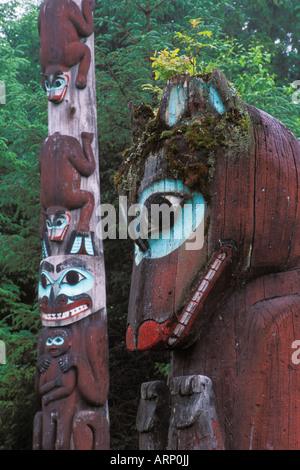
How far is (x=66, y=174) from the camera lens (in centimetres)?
548

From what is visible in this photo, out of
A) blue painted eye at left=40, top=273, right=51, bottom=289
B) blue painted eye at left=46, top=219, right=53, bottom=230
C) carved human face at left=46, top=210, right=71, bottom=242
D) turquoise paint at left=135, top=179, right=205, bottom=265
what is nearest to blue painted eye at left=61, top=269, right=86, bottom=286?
blue painted eye at left=40, top=273, right=51, bottom=289

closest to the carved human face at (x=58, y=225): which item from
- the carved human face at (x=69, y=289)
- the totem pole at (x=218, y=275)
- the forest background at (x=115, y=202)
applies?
the carved human face at (x=69, y=289)

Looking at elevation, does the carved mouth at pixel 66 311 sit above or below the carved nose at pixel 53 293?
below

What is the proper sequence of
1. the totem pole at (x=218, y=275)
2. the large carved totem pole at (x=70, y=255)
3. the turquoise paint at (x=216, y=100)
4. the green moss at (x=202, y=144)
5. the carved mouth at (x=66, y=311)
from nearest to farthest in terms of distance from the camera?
the totem pole at (x=218, y=275) < the green moss at (x=202, y=144) < the turquoise paint at (x=216, y=100) < the large carved totem pole at (x=70, y=255) < the carved mouth at (x=66, y=311)

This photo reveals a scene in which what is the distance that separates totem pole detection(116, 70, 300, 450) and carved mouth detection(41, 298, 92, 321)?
81.1 inches

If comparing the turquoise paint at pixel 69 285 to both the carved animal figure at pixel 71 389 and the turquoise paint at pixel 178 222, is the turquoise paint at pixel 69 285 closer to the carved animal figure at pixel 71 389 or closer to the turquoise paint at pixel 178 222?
the carved animal figure at pixel 71 389

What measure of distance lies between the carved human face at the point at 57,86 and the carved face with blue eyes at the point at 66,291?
5.11 ft

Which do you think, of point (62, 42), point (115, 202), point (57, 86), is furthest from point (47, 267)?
point (115, 202)

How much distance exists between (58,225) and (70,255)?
307 millimetres

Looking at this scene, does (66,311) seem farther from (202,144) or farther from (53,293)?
(202,144)

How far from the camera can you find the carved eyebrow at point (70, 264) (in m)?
5.17

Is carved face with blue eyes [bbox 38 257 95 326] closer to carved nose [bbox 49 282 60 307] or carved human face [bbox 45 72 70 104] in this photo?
carved nose [bbox 49 282 60 307]

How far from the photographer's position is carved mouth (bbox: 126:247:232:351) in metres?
2.81

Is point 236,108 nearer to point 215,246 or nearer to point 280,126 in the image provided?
point 280,126
